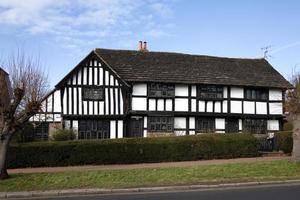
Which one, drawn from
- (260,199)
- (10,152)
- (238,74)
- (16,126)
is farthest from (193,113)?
(260,199)

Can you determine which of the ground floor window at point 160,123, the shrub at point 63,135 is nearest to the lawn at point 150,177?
the shrub at point 63,135

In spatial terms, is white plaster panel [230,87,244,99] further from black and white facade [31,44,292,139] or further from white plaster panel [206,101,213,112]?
white plaster panel [206,101,213,112]

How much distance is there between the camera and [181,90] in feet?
120

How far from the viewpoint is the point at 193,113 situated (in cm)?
3619

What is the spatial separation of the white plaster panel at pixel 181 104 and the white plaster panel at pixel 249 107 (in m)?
4.99

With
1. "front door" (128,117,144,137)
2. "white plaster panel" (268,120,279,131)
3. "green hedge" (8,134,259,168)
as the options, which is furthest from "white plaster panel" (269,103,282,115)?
"green hedge" (8,134,259,168)

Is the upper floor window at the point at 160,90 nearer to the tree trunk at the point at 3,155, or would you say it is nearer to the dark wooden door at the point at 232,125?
the dark wooden door at the point at 232,125

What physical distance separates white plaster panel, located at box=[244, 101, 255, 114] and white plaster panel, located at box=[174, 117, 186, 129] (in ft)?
17.3

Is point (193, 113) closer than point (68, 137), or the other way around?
point (68, 137)

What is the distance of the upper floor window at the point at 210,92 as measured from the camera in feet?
121

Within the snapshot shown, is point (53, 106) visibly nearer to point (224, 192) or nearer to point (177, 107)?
point (177, 107)

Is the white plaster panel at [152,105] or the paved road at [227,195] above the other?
the white plaster panel at [152,105]

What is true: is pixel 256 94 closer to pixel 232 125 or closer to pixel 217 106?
pixel 232 125

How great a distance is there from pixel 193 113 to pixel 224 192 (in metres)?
21.6
